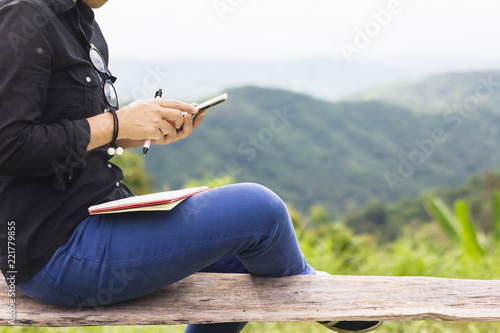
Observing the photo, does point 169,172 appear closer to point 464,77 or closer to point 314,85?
point 314,85

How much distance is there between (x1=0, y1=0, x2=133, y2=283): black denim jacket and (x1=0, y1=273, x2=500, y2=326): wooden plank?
18 centimetres

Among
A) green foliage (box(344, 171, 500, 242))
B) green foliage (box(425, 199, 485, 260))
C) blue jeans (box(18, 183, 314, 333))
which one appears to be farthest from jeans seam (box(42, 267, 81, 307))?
green foliage (box(344, 171, 500, 242))

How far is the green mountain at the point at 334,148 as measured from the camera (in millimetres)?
47938

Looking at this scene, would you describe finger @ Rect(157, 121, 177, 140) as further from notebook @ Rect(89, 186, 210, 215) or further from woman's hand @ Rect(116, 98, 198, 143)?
notebook @ Rect(89, 186, 210, 215)

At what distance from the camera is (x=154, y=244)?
111cm

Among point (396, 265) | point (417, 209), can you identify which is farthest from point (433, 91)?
point (396, 265)

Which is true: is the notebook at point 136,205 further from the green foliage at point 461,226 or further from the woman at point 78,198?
the green foliage at point 461,226

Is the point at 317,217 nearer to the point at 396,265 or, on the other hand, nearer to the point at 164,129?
the point at 396,265

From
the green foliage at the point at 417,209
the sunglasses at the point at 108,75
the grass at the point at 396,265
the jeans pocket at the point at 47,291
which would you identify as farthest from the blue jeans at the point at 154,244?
the green foliage at the point at 417,209

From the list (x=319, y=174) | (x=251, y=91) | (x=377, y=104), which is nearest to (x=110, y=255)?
(x=319, y=174)

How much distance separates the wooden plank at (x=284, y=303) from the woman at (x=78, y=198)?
66mm

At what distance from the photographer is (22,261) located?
1.11 m

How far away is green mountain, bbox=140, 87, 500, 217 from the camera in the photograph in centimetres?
4794

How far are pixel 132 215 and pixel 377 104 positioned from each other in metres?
66.8
